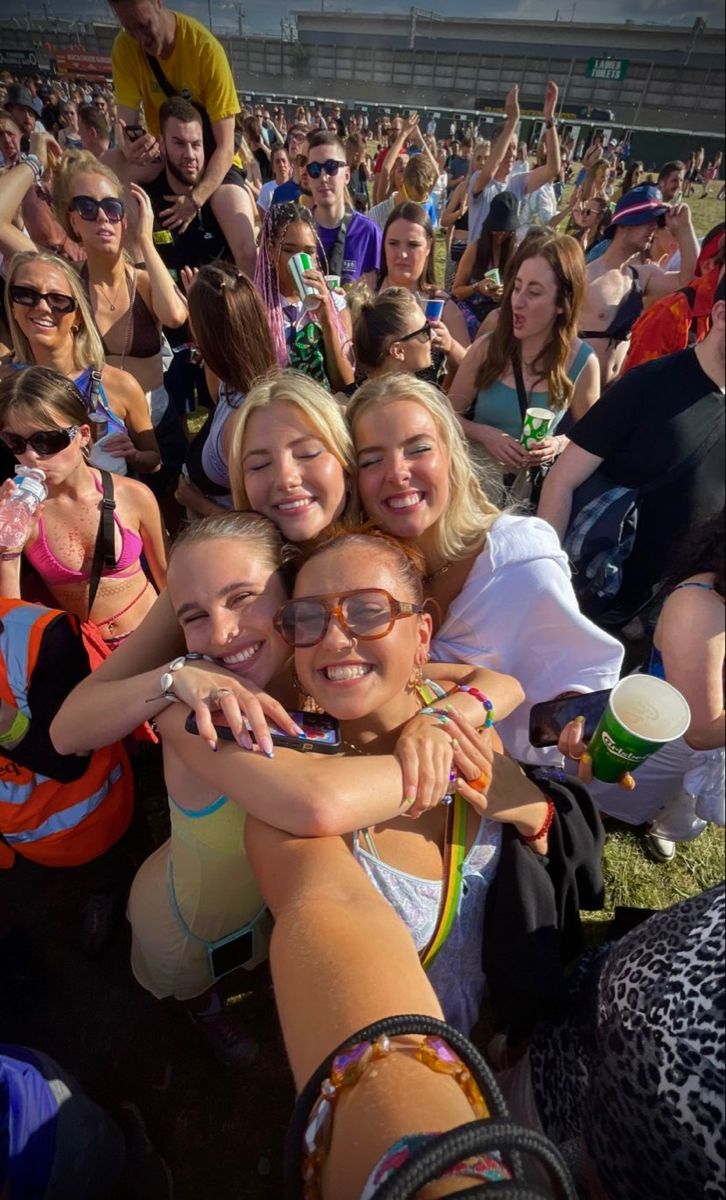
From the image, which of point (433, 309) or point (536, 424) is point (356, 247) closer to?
point (433, 309)

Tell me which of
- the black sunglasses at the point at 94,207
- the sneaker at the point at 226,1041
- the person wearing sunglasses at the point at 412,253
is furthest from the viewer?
the person wearing sunglasses at the point at 412,253

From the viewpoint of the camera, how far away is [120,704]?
165cm

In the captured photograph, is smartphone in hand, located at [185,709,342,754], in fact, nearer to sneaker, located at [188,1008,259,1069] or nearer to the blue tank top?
sneaker, located at [188,1008,259,1069]

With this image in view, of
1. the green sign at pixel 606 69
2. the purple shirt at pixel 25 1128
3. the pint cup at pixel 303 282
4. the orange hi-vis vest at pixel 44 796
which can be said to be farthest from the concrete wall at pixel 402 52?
the purple shirt at pixel 25 1128

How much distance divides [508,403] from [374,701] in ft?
8.55

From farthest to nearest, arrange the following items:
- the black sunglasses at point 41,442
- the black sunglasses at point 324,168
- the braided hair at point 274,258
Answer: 1. the black sunglasses at point 324,168
2. the braided hair at point 274,258
3. the black sunglasses at point 41,442

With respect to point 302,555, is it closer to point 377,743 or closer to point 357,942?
point 377,743

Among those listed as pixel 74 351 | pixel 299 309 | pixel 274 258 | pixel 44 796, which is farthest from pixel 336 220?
pixel 44 796

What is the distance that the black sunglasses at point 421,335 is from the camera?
345 cm

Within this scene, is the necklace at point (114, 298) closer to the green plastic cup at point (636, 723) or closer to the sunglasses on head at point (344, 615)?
the sunglasses on head at point (344, 615)

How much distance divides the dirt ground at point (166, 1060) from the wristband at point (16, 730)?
1.13 metres

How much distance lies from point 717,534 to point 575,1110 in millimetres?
1520

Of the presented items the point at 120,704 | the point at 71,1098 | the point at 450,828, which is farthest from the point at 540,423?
the point at 71,1098

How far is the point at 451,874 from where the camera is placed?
1.45 m
